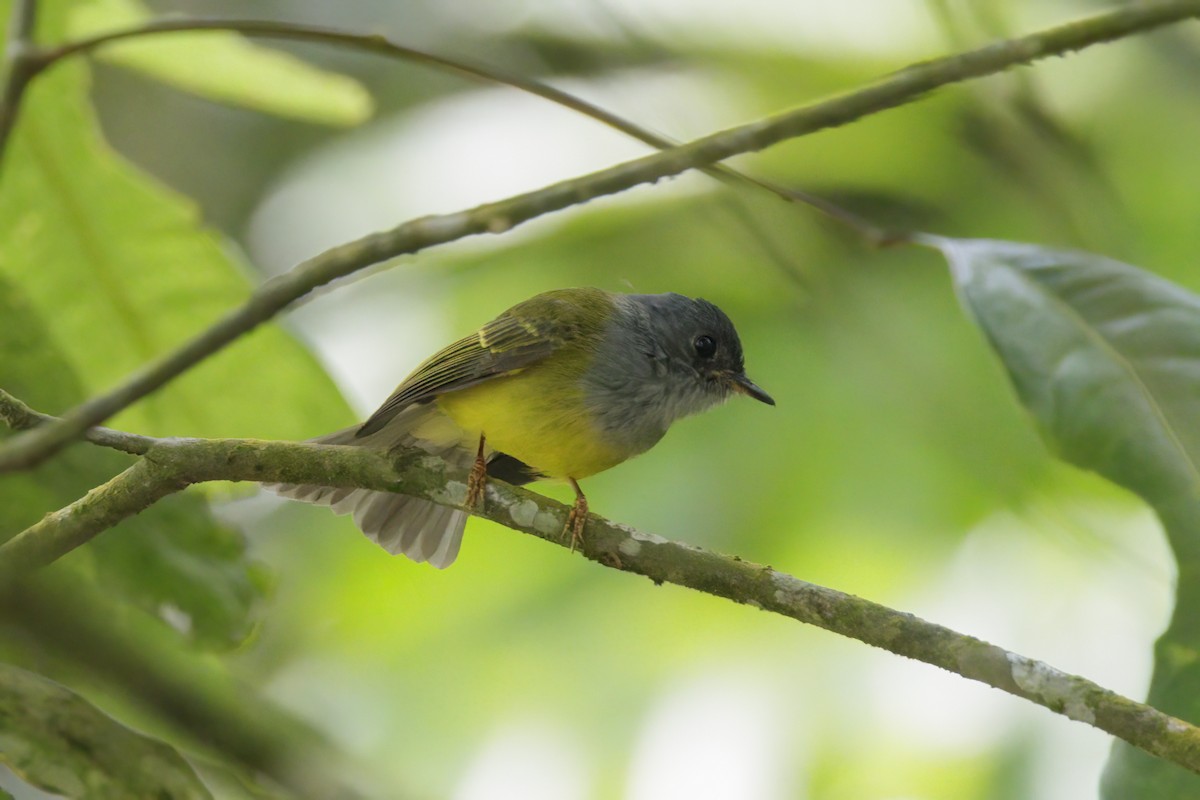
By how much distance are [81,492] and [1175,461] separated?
1.76 meters

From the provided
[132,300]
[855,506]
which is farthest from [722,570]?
[855,506]

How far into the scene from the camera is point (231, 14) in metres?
5.51

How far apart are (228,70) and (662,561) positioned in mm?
1327

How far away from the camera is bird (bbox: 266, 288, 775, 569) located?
2.81 metres

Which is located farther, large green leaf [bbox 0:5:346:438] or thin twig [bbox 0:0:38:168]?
large green leaf [bbox 0:5:346:438]

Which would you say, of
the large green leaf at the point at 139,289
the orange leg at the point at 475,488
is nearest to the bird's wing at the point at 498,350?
the large green leaf at the point at 139,289

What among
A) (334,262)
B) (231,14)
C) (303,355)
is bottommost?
(334,262)

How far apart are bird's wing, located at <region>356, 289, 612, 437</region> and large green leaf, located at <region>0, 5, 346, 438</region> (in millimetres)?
334

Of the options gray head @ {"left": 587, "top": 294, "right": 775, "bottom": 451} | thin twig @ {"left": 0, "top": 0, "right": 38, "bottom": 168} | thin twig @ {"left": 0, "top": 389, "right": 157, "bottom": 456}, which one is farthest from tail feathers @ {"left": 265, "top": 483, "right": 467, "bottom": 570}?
thin twig @ {"left": 0, "top": 0, "right": 38, "bottom": 168}

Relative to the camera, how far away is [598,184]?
155cm

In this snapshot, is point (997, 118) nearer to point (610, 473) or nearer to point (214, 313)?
point (610, 473)

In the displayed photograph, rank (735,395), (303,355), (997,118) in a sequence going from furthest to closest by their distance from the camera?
(997,118)
(735,395)
(303,355)

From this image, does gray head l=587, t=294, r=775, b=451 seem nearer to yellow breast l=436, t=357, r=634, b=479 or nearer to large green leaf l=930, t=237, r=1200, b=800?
yellow breast l=436, t=357, r=634, b=479

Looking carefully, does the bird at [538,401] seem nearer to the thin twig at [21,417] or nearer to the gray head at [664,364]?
the gray head at [664,364]
